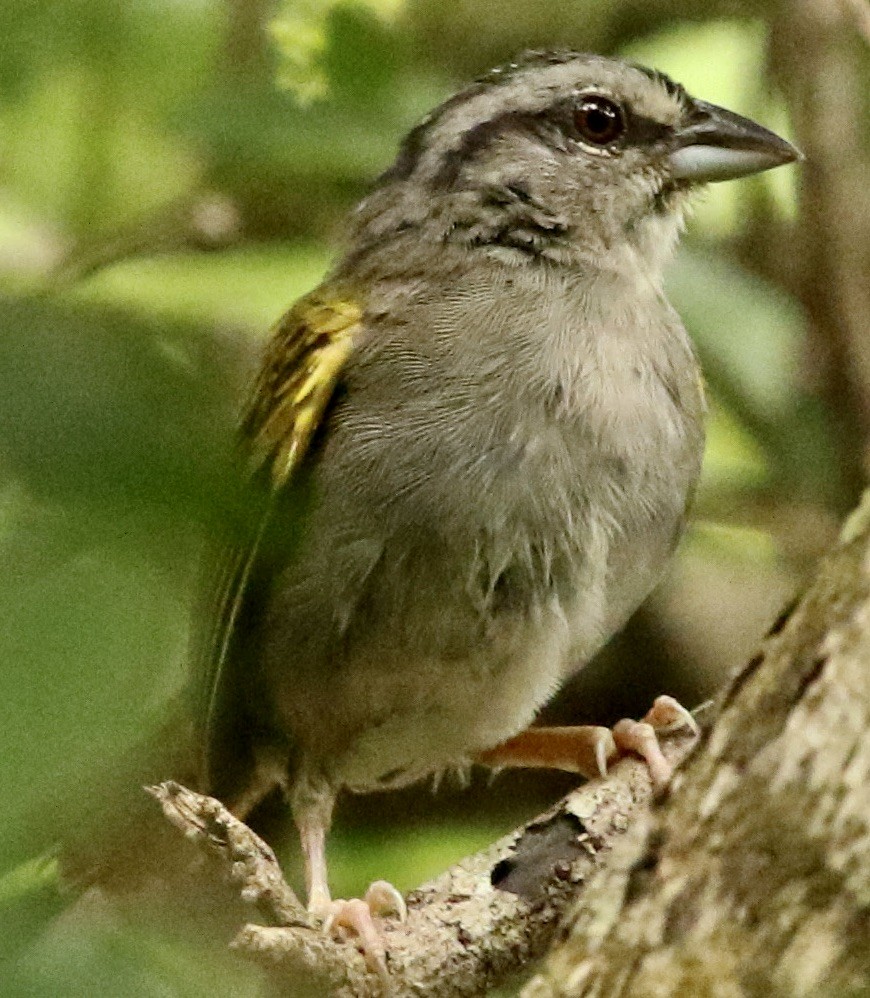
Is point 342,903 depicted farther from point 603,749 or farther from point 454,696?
point 603,749

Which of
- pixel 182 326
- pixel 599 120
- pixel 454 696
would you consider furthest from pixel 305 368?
pixel 182 326

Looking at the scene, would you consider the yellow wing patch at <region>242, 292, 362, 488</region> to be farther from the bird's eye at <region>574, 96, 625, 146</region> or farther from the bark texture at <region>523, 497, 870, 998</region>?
the bark texture at <region>523, 497, 870, 998</region>

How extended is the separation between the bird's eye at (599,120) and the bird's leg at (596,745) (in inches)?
48.3

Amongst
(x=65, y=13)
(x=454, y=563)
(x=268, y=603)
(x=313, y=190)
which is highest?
Answer: (x=65, y=13)

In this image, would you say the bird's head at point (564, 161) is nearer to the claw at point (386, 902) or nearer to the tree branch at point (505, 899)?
the tree branch at point (505, 899)

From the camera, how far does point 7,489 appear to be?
836mm

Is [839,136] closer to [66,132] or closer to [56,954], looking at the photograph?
[66,132]

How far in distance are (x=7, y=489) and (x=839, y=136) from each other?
14.6 ft

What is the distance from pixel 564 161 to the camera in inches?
139

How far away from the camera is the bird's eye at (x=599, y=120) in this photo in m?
3.59

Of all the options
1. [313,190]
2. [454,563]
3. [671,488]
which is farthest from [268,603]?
[313,190]

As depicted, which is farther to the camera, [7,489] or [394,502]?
[394,502]

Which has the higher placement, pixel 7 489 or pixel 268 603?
pixel 7 489

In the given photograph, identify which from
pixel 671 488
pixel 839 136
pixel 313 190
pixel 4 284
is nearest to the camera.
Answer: pixel 4 284
